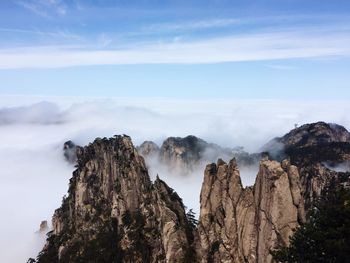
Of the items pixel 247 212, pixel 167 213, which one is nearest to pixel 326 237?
pixel 247 212

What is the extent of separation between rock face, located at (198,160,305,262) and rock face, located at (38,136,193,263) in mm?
8246

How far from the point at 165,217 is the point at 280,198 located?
3009cm

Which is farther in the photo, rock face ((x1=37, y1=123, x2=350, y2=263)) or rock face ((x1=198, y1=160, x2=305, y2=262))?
rock face ((x1=37, y1=123, x2=350, y2=263))

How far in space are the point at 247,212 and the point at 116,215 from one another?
155ft

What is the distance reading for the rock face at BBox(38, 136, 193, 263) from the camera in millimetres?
102438

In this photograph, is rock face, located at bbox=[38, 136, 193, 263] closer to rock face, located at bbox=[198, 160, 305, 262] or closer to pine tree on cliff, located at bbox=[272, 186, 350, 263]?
rock face, located at bbox=[198, 160, 305, 262]

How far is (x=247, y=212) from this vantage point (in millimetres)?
83438

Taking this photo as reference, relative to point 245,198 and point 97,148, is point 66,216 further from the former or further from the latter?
point 245,198

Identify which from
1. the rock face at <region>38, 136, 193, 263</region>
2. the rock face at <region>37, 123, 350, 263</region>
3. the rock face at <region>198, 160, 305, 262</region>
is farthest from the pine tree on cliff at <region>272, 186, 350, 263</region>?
the rock face at <region>38, 136, 193, 263</region>

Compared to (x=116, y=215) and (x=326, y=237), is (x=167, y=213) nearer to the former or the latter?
(x=116, y=215)

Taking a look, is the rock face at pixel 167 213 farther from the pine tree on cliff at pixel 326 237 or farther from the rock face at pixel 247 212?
the pine tree on cliff at pixel 326 237

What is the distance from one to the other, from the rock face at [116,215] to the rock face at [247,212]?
8.25 meters

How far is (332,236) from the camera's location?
51500 millimetres

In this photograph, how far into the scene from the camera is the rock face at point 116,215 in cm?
10244
